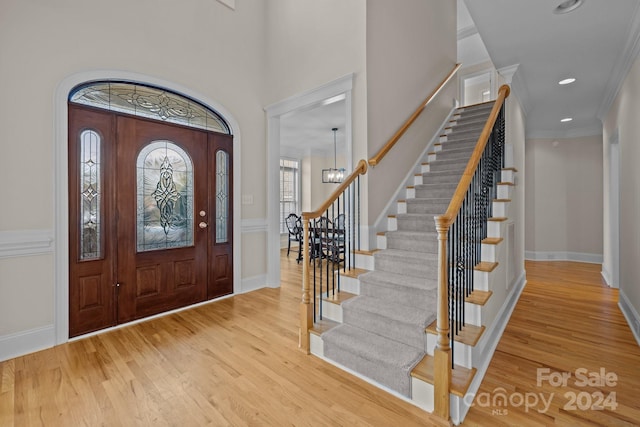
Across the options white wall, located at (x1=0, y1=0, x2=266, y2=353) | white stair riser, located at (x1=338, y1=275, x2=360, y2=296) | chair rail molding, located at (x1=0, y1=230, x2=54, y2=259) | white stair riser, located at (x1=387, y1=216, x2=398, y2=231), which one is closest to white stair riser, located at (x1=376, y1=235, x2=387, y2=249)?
white stair riser, located at (x1=387, y1=216, x2=398, y2=231)

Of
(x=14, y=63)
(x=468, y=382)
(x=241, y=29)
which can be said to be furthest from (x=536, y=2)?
(x=14, y=63)

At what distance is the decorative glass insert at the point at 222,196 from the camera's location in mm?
3943

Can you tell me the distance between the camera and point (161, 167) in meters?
3.41

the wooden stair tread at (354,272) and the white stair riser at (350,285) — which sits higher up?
the wooden stair tread at (354,272)

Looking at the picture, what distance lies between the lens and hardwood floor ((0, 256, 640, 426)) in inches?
70.4

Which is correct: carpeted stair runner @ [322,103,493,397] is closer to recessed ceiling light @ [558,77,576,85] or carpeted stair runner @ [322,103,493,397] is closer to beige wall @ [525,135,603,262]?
recessed ceiling light @ [558,77,576,85]

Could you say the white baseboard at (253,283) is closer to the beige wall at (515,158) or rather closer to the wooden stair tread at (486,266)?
the wooden stair tread at (486,266)

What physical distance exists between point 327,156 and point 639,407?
8.17 m

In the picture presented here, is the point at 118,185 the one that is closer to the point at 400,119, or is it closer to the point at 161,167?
the point at 161,167

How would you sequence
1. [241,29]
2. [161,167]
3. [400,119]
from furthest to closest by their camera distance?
[241,29]
[400,119]
[161,167]

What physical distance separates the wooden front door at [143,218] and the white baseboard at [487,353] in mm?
3078

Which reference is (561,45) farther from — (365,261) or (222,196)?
(222,196)

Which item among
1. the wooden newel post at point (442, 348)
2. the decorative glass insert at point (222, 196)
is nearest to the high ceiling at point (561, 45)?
the wooden newel post at point (442, 348)

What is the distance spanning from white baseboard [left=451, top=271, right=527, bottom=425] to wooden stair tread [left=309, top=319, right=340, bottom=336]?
1.11 meters
